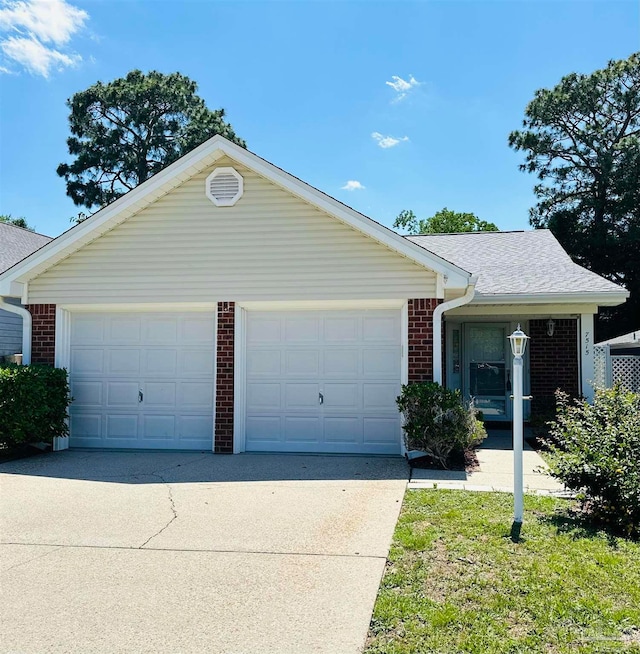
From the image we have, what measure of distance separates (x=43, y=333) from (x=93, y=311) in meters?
0.93

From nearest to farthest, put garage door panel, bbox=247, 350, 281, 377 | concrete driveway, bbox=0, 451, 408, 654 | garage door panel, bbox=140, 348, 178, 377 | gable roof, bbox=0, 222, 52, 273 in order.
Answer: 1. concrete driveway, bbox=0, 451, 408, 654
2. garage door panel, bbox=247, 350, 281, 377
3. garage door panel, bbox=140, 348, 178, 377
4. gable roof, bbox=0, 222, 52, 273

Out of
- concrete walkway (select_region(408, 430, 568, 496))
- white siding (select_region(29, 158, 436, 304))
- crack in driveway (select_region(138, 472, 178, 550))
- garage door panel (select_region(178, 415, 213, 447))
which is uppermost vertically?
white siding (select_region(29, 158, 436, 304))

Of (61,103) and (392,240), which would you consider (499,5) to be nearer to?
(392,240)

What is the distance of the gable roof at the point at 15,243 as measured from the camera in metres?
15.4

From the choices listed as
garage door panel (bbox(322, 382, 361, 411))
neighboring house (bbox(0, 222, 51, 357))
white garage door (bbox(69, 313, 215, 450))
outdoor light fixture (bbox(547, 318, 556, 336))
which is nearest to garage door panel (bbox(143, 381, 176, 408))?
white garage door (bbox(69, 313, 215, 450))

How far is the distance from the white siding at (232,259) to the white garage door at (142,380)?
22.9 inches

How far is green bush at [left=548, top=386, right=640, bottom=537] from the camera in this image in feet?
17.9

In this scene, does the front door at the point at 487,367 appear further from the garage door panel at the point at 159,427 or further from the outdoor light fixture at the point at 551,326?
the garage door panel at the point at 159,427

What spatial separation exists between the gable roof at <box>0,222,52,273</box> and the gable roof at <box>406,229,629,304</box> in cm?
1082

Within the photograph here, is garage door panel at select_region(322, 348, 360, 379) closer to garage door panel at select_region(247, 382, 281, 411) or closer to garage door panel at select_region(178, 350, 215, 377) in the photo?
garage door panel at select_region(247, 382, 281, 411)

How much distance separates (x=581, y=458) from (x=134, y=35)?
1181 centimetres

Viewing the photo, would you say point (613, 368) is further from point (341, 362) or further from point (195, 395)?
point (195, 395)

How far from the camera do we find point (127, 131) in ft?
108

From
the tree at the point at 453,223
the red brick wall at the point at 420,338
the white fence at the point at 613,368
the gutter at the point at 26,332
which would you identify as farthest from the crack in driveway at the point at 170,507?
the tree at the point at 453,223
